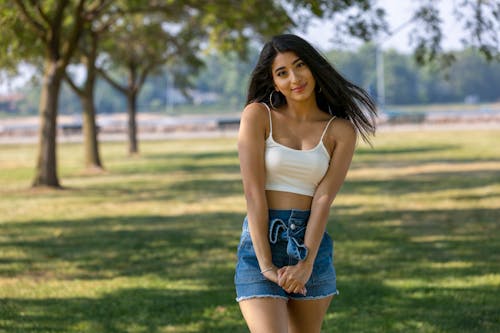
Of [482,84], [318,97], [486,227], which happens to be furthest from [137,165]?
[482,84]

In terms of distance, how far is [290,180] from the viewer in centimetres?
429

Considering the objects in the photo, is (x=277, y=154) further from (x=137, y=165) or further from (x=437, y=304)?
(x=137, y=165)

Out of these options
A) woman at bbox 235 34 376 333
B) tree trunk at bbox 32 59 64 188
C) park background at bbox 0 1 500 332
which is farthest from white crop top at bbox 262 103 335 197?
tree trunk at bbox 32 59 64 188

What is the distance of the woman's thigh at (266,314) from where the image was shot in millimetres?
4137

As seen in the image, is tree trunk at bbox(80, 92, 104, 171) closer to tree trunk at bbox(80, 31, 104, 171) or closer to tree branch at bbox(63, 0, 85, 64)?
tree trunk at bbox(80, 31, 104, 171)

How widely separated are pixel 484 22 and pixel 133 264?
9.04 meters

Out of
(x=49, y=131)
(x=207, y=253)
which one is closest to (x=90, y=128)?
(x=49, y=131)

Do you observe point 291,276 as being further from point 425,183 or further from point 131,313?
point 425,183

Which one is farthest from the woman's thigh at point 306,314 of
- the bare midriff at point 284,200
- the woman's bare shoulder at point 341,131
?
the woman's bare shoulder at point 341,131

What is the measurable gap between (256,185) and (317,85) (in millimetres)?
607

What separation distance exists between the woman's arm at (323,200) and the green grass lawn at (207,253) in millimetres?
3298

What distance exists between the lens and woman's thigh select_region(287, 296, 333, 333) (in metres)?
4.36

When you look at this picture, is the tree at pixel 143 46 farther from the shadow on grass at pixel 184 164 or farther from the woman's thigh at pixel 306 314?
the woman's thigh at pixel 306 314

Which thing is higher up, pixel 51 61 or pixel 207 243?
Result: pixel 51 61
